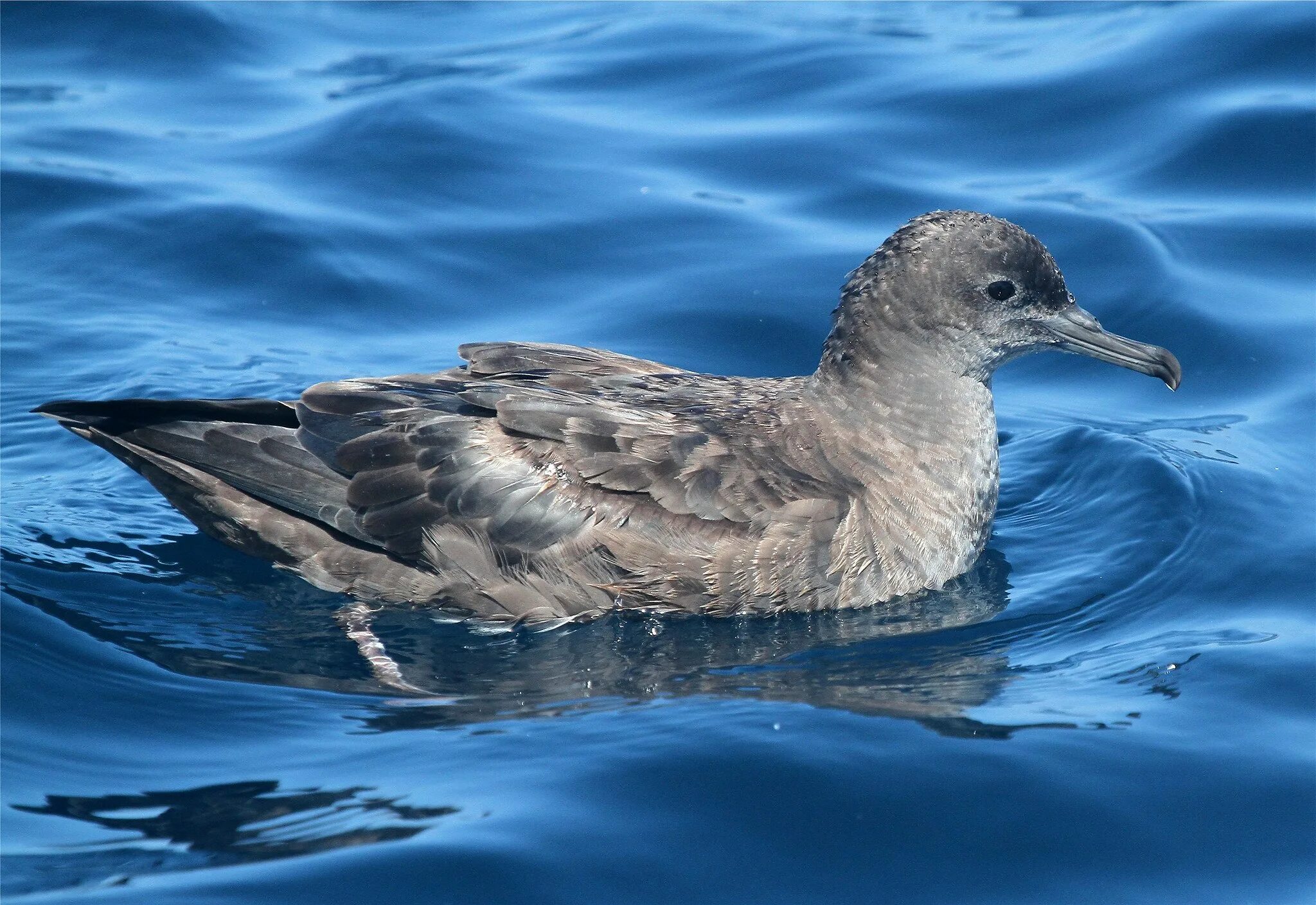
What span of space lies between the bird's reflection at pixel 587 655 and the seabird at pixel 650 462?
0.10 m

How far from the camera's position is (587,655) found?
6449 millimetres

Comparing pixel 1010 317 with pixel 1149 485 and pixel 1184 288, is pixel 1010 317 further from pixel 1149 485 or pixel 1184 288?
pixel 1184 288

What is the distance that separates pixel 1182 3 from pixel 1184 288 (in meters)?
4.44

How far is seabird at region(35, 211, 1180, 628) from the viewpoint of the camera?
661 centimetres

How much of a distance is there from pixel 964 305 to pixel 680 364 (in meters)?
2.67

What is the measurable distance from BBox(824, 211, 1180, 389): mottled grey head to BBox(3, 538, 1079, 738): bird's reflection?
101cm

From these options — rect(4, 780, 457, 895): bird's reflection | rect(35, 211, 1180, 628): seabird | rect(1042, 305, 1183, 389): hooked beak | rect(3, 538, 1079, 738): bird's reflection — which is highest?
rect(1042, 305, 1183, 389): hooked beak

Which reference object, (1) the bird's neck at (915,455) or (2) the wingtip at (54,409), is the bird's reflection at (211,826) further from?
(1) the bird's neck at (915,455)

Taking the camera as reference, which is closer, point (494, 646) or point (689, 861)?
point (689, 861)

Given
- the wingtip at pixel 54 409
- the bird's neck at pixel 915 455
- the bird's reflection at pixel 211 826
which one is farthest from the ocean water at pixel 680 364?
the wingtip at pixel 54 409

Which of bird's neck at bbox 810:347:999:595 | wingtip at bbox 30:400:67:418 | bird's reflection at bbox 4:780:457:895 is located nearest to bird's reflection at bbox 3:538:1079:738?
bird's neck at bbox 810:347:999:595

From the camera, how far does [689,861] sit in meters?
5.14

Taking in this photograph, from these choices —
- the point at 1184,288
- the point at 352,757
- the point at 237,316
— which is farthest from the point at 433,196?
the point at 352,757

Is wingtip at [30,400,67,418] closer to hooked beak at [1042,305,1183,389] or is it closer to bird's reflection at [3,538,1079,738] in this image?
bird's reflection at [3,538,1079,738]
